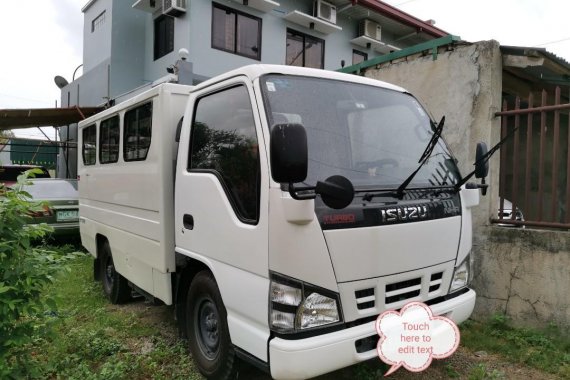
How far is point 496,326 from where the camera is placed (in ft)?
14.3

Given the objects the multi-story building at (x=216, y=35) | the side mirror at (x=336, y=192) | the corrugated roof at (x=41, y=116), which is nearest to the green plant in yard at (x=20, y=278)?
the side mirror at (x=336, y=192)

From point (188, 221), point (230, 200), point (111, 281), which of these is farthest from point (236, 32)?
point (230, 200)

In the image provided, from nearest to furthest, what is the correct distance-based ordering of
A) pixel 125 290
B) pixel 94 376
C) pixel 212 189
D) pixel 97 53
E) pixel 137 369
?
pixel 212 189, pixel 94 376, pixel 137 369, pixel 125 290, pixel 97 53

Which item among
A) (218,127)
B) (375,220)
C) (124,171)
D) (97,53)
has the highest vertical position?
(97,53)

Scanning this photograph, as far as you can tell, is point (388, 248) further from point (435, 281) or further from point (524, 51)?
point (524, 51)

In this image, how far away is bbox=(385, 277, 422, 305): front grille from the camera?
2693 millimetres

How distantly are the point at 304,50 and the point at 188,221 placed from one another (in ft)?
42.6

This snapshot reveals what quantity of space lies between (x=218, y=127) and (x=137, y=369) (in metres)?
2.09

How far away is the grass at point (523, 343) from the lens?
362cm

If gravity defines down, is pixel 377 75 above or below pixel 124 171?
above

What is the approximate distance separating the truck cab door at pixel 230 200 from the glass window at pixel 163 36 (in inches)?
429

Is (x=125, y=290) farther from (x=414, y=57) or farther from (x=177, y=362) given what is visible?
(x=414, y=57)

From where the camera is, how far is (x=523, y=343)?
3967 millimetres

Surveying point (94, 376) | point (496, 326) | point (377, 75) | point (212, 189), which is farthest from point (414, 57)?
point (94, 376)
